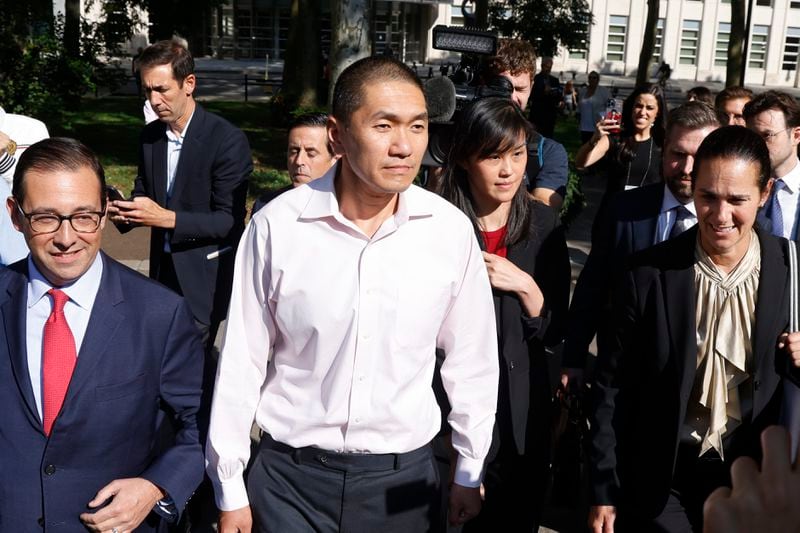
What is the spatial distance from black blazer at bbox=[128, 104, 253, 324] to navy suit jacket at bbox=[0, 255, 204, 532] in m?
1.84

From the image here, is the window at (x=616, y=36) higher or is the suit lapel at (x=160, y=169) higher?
the window at (x=616, y=36)

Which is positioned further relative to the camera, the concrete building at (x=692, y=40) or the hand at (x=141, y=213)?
the concrete building at (x=692, y=40)

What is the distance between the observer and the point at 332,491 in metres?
2.65

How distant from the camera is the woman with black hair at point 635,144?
5.78 metres

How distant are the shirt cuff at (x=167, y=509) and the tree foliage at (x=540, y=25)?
26198 millimetres

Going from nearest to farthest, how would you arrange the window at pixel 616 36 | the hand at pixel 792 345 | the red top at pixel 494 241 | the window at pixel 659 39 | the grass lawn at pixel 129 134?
the hand at pixel 792 345 < the red top at pixel 494 241 < the grass lawn at pixel 129 134 < the window at pixel 616 36 < the window at pixel 659 39

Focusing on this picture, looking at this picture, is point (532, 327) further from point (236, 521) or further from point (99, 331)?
point (99, 331)

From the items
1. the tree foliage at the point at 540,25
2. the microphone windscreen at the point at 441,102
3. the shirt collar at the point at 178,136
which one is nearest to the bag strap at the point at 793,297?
the microphone windscreen at the point at 441,102

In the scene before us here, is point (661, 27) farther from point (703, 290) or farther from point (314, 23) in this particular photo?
point (703, 290)

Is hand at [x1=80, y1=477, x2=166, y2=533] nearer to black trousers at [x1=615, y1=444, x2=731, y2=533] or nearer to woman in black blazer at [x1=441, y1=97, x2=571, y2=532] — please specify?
woman in black blazer at [x1=441, y1=97, x2=571, y2=532]

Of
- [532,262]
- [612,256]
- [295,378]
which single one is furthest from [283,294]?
[612,256]

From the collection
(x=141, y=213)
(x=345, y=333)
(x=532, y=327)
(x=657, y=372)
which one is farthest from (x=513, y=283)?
(x=141, y=213)

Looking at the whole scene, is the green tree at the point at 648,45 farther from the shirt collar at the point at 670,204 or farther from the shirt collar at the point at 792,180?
the shirt collar at the point at 670,204

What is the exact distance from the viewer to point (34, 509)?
8.36ft
